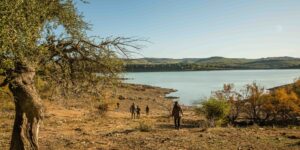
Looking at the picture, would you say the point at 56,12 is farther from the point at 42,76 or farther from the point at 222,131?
the point at 222,131

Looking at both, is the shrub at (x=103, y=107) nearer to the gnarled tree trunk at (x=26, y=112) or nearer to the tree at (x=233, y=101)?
the tree at (x=233, y=101)

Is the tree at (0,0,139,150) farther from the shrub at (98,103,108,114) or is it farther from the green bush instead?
the shrub at (98,103,108,114)

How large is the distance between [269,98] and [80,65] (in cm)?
3637

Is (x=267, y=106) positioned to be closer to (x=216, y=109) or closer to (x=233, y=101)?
(x=233, y=101)

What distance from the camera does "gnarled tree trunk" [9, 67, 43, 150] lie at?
15.3m

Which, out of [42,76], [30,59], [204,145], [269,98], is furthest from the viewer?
[269,98]

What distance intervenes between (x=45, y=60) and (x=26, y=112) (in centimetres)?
241

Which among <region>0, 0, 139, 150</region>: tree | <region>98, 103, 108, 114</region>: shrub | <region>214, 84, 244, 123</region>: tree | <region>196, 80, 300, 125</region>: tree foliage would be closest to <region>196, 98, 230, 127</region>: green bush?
<region>214, 84, 244, 123</region>: tree

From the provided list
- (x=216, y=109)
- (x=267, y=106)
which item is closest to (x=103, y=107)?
(x=216, y=109)

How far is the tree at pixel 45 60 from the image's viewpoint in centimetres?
1297

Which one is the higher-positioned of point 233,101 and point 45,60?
point 45,60

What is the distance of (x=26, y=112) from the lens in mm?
15523

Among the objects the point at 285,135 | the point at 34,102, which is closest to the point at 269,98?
the point at 285,135

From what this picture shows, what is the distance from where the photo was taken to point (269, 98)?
48.3m
